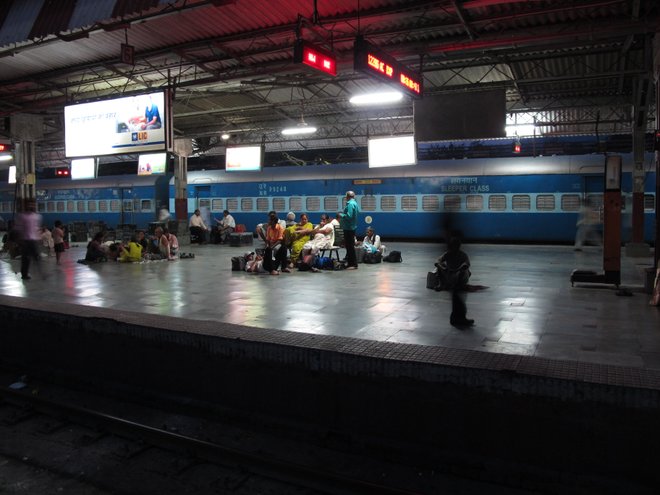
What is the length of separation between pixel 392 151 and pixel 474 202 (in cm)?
360

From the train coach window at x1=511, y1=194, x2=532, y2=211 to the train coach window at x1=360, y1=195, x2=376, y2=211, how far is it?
520 cm

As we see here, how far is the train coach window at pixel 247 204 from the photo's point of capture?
23.3m

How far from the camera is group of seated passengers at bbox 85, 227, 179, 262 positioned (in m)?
14.4

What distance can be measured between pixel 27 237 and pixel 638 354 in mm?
10546

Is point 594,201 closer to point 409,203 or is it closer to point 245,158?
point 409,203

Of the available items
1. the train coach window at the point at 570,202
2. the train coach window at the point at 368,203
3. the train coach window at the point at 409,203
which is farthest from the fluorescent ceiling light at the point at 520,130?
the train coach window at the point at 368,203

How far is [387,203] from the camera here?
68.5 feet

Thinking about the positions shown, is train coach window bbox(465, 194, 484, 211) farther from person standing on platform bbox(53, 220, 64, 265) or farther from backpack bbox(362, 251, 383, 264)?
person standing on platform bbox(53, 220, 64, 265)

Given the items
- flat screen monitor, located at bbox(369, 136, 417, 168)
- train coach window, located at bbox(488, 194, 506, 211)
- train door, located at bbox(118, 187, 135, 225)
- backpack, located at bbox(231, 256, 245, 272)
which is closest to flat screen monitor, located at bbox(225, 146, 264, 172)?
flat screen monitor, located at bbox(369, 136, 417, 168)

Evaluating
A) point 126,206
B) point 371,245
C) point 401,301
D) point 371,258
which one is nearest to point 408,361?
point 401,301

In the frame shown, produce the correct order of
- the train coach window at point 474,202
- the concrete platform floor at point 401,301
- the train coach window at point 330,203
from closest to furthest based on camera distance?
the concrete platform floor at point 401,301, the train coach window at point 474,202, the train coach window at point 330,203

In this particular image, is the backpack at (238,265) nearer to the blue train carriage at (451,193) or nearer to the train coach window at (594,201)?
the blue train carriage at (451,193)

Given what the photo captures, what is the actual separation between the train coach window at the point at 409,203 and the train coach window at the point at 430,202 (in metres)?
0.35

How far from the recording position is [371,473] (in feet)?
13.6
